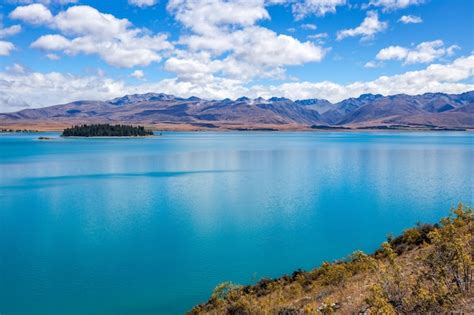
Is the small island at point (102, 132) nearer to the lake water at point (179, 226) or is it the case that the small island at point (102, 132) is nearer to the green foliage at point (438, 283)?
the lake water at point (179, 226)

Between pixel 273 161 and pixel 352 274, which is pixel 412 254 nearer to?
pixel 352 274

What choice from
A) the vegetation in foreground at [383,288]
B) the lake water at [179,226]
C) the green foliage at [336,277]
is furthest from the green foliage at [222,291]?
the green foliage at [336,277]

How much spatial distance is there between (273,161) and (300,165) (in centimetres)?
730

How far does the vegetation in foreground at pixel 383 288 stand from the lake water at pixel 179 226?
11.8 ft

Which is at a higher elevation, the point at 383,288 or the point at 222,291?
the point at 383,288

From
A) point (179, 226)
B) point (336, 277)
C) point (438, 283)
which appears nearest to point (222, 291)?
point (336, 277)

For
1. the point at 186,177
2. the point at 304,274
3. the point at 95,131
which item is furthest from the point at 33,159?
the point at 95,131

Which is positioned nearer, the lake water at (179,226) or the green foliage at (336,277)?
the green foliage at (336,277)

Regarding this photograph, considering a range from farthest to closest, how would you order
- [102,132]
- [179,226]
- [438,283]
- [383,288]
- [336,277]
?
1. [102,132]
2. [179,226]
3. [336,277]
4. [383,288]
5. [438,283]

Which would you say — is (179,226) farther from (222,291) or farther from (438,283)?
(438,283)

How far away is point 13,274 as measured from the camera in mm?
18312

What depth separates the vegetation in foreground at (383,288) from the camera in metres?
8.55

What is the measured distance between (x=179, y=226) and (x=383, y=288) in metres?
18.5

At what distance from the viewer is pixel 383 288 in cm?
927
